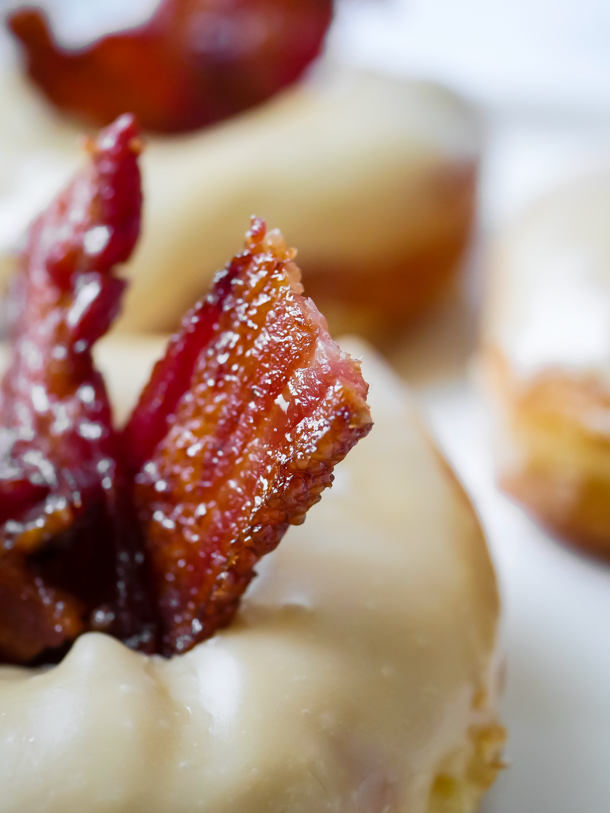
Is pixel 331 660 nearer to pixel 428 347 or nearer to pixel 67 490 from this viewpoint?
pixel 67 490

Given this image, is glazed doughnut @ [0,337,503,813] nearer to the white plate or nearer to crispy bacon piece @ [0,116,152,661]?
crispy bacon piece @ [0,116,152,661]

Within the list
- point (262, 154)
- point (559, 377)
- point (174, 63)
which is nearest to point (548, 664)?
point (559, 377)

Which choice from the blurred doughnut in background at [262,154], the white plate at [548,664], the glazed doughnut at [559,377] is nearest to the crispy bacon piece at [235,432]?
the white plate at [548,664]

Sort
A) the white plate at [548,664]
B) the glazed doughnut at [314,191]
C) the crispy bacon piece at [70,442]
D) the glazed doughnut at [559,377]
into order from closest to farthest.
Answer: the crispy bacon piece at [70,442] → the white plate at [548,664] → the glazed doughnut at [559,377] → the glazed doughnut at [314,191]

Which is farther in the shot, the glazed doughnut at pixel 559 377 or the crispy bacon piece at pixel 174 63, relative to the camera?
the crispy bacon piece at pixel 174 63

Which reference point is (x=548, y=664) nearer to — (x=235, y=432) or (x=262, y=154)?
(x=235, y=432)

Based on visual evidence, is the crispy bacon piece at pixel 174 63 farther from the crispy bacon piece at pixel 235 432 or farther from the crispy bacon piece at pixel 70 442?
the crispy bacon piece at pixel 235 432

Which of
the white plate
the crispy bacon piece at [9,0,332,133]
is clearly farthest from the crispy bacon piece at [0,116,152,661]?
the crispy bacon piece at [9,0,332,133]
